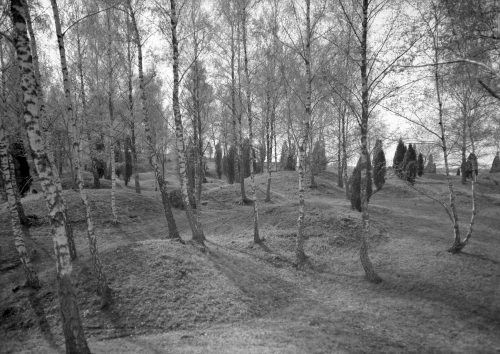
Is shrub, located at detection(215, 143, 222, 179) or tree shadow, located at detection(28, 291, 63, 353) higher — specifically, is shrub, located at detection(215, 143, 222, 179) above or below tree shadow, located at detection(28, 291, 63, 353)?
above

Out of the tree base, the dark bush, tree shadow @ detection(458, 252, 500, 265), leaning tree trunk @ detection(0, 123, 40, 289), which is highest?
the dark bush

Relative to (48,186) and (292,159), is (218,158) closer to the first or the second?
(292,159)

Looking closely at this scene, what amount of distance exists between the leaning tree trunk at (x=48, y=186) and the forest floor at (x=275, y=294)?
3.31 ft

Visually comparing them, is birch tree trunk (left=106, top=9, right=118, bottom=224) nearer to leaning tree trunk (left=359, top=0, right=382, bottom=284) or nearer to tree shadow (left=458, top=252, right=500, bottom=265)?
leaning tree trunk (left=359, top=0, right=382, bottom=284)

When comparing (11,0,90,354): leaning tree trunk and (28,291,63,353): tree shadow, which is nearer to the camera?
(11,0,90,354): leaning tree trunk

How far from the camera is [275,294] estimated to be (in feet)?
30.7

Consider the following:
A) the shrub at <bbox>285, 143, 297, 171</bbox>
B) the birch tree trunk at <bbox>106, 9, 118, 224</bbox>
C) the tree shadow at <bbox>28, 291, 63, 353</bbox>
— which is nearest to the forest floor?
the tree shadow at <bbox>28, 291, 63, 353</bbox>

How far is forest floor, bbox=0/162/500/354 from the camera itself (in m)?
6.60

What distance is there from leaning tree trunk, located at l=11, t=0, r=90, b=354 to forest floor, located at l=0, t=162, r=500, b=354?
1008mm

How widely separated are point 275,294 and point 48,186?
706 cm

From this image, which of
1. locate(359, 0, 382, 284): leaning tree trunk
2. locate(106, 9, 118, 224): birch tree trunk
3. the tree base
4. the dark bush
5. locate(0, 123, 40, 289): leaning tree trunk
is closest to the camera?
locate(0, 123, 40, 289): leaning tree trunk

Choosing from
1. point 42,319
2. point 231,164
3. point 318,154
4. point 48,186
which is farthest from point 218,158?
point 48,186

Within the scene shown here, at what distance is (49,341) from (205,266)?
442 centimetres

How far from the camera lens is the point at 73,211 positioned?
16.2 m
